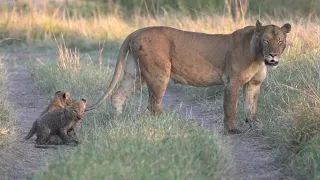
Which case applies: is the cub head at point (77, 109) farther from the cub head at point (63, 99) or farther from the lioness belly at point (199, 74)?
the lioness belly at point (199, 74)

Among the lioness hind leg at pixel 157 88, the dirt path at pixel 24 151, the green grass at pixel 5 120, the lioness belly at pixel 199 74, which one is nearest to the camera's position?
the dirt path at pixel 24 151

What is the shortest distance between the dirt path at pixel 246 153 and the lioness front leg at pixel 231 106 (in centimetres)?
11

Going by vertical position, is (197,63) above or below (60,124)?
above

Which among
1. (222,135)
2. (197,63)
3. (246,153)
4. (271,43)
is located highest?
(271,43)

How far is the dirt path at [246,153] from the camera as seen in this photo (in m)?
6.14

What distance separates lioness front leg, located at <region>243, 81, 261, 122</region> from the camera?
8.09m

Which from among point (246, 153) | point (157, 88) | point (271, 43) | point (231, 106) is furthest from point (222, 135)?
point (271, 43)

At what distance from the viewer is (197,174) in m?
5.42

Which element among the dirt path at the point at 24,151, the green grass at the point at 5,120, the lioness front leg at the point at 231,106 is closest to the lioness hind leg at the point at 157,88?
the lioness front leg at the point at 231,106

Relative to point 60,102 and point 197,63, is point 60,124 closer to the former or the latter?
point 60,102

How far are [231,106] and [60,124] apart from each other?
1.84 meters

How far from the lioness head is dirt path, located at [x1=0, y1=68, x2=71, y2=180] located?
2.24 metres

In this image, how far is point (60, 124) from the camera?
7309 millimetres

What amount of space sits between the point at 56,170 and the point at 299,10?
16.2 meters
